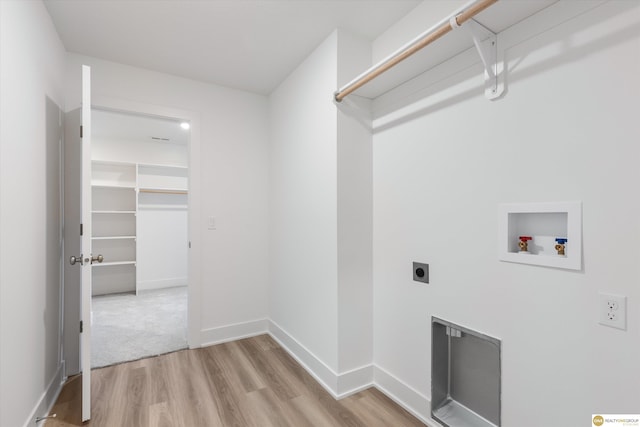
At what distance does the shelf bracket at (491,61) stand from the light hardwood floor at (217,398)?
6.08 feet

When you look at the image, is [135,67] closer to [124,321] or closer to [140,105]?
[140,105]

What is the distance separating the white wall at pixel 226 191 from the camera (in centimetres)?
270

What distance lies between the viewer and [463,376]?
164 cm

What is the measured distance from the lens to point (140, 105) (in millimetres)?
2525

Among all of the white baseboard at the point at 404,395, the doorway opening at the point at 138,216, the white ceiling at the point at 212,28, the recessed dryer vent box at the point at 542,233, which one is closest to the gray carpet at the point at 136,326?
the doorway opening at the point at 138,216

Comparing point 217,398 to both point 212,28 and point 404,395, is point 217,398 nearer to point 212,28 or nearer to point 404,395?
point 404,395

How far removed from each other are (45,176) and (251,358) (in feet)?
6.45

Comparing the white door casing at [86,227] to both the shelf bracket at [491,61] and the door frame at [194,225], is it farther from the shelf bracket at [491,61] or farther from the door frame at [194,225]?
the shelf bracket at [491,61]

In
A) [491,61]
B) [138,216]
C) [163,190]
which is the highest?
[491,61]

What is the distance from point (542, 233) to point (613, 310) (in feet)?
1.17

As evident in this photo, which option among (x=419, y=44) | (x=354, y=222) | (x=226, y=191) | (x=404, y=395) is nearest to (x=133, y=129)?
(x=226, y=191)

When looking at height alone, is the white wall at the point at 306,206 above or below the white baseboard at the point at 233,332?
above

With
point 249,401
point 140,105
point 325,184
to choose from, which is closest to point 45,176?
point 140,105

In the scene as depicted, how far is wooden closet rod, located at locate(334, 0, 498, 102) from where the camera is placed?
3.86 ft
